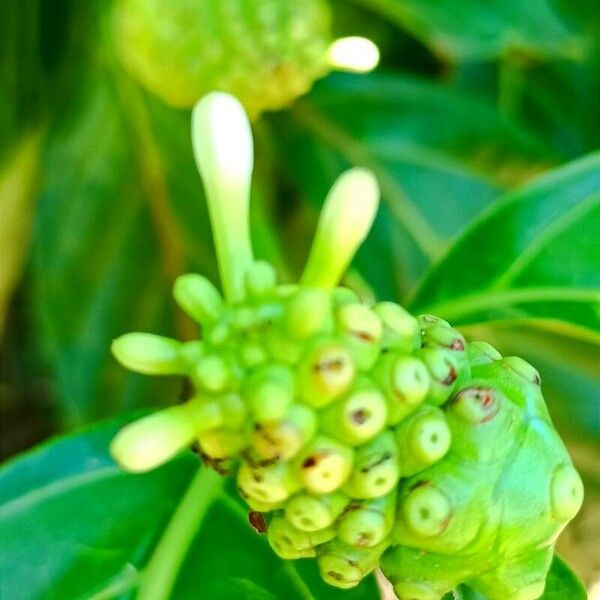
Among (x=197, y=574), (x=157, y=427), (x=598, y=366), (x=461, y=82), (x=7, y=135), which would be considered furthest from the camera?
(x=461, y=82)

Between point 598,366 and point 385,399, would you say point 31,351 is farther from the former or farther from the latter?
point 385,399

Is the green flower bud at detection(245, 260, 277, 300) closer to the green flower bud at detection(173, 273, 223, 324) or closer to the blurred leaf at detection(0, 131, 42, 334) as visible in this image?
the green flower bud at detection(173, 273, 223, 324)

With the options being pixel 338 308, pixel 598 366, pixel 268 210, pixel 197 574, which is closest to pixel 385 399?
pixel 338 308

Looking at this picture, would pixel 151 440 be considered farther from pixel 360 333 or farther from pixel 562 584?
pixel 562 584

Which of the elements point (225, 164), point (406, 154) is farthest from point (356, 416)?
point (406, 154)

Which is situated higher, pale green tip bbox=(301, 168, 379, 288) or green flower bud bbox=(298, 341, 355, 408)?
pale green tip bbox=(301, 168, 379, 288)

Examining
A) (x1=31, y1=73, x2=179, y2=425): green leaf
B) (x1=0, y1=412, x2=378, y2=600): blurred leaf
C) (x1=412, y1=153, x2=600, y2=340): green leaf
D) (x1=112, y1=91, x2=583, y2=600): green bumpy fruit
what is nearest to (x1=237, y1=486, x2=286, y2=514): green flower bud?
(x1=112, y1=91, x2=583, y2=600): green bumpy fruit

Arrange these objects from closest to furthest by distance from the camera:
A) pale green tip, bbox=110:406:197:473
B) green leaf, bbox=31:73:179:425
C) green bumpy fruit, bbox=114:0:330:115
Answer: pale green tip, bbox=110:406:197:473
green bumpy fruit, bbox=114:0:330:115
green leaf, bbox=31:73:179:425
